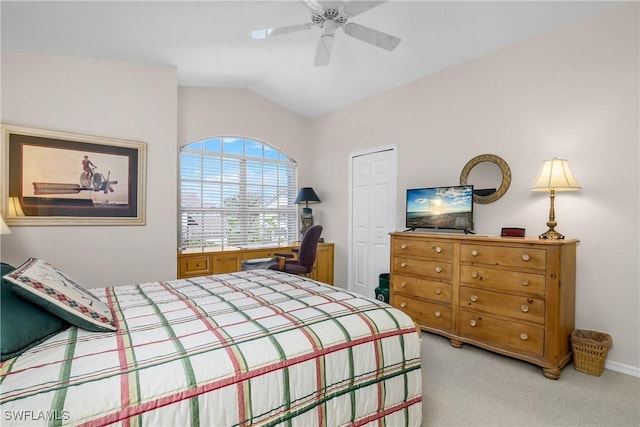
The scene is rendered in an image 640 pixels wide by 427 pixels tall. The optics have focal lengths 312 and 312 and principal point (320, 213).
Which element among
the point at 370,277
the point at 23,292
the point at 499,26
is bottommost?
the point at 370,277

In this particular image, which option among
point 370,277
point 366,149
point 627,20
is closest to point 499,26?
point 627,20

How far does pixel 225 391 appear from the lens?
1.10 meters

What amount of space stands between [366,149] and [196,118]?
242cm

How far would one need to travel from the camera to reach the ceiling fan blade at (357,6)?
6.70 ft

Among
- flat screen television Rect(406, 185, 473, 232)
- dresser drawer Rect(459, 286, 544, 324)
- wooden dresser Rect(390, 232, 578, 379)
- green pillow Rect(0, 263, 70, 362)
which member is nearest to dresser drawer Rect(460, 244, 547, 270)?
wooden dresser Rect(390, 232, 578, 379)

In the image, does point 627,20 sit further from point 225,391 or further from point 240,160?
point 240,160

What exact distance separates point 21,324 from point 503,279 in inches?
119

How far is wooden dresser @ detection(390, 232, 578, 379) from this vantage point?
237 cm

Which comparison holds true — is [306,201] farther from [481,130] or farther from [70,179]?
[70,179]

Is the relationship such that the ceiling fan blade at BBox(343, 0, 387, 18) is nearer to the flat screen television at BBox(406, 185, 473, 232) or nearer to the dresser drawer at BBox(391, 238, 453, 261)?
the flat screen television at BBox(406, 185, 473, 232)

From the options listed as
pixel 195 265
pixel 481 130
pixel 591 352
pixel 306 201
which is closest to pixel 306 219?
pixel 306 201

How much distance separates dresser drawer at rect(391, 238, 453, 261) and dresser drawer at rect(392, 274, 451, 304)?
0.83ft

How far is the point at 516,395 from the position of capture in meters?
2.12

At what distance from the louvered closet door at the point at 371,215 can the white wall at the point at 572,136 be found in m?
0.54
